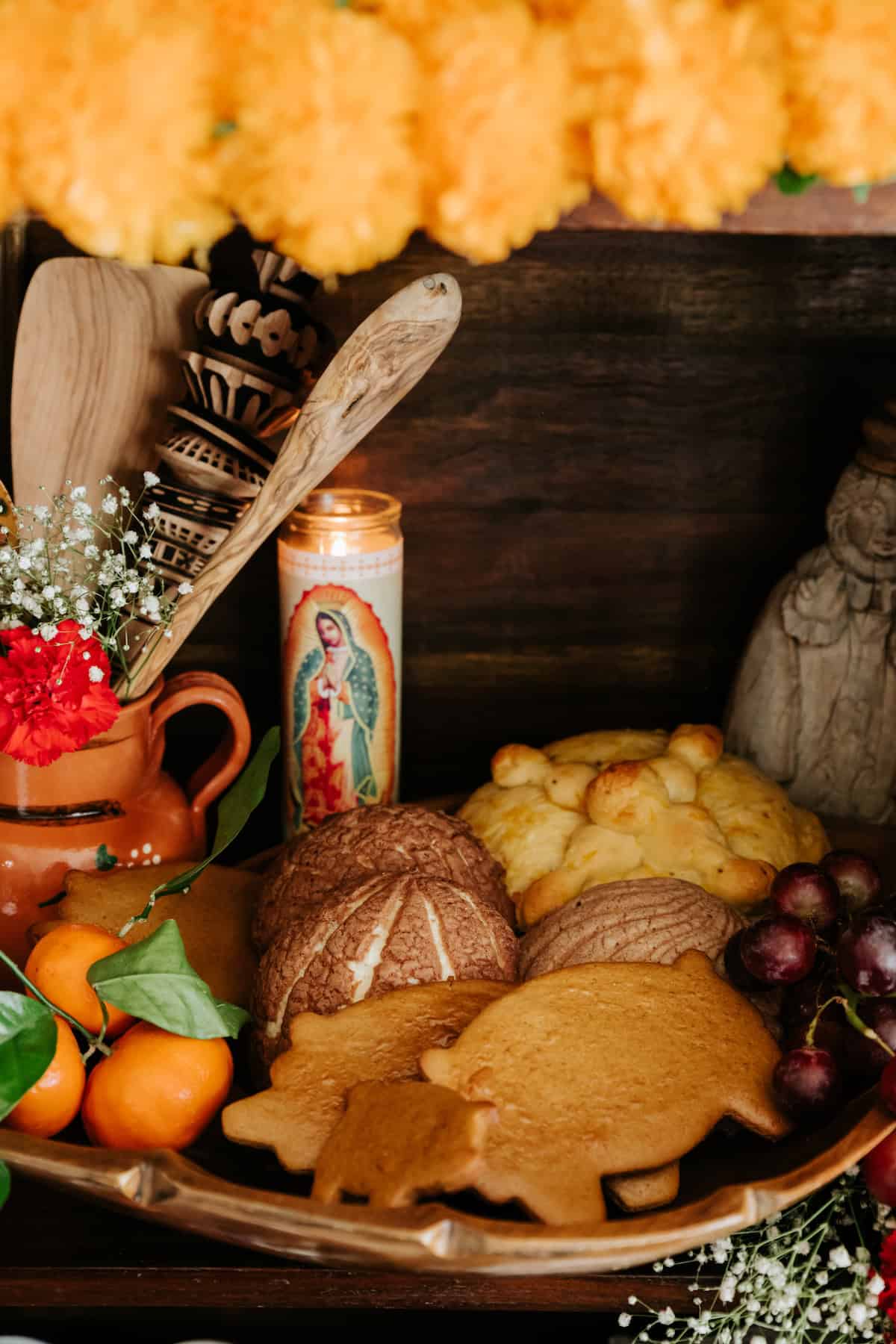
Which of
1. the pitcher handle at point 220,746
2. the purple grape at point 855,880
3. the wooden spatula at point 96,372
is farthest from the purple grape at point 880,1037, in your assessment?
the wooden spatula at point 96,372

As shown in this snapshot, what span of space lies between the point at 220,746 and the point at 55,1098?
317 millimetres

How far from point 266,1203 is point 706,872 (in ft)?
1.26

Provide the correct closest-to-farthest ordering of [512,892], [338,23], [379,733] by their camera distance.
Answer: [338,23] < [512,892] < [379,733]

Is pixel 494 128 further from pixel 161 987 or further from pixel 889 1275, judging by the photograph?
pixel 889 1275

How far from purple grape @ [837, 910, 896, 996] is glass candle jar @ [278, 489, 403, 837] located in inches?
14.9

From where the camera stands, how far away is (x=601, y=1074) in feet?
2.19

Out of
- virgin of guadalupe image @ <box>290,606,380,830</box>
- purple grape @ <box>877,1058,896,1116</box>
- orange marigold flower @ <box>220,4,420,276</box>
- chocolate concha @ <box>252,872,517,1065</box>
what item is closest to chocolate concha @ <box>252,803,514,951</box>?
chocolate concha @ <box>252,872,517,1065</box>

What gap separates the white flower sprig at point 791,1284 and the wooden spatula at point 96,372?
25.4 inches

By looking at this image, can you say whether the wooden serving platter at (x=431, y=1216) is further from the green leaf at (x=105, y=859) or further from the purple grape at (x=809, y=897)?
the green leaf at (x=105, y=859)

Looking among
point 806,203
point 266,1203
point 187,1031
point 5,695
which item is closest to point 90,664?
point 5,695

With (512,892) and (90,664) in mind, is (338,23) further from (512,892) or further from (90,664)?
(512,892)

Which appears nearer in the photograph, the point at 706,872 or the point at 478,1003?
the point at 478,1003

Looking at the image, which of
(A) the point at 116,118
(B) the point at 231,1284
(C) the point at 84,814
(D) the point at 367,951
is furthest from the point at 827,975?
(A) the point at 116,118

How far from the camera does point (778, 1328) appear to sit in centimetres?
67
